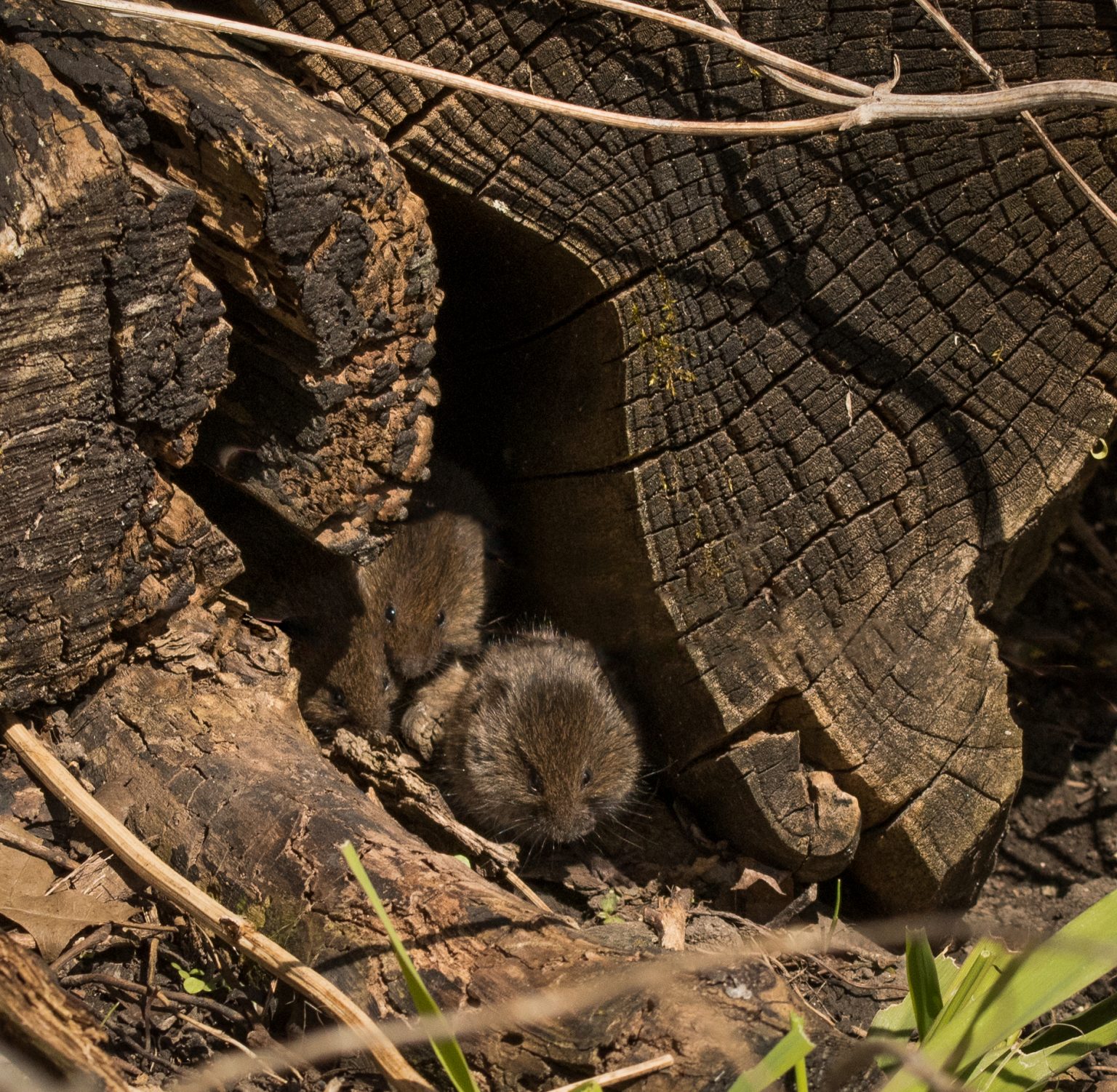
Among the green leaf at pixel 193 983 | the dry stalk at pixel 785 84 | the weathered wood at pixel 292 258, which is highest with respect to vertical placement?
the dry stalk at pixel 785 84

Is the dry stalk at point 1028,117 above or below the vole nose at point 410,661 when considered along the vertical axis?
above

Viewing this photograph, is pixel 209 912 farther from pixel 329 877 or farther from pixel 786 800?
pixel 786 800

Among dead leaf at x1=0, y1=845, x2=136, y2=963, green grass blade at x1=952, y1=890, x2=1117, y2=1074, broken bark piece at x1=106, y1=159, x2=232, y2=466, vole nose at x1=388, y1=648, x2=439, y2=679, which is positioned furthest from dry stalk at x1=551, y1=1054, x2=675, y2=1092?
vole nose at x1=388, y1=648, x2=439, y2=679

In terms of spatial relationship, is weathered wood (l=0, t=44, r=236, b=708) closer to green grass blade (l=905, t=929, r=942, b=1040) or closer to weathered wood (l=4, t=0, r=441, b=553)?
weathered wood (l=4, t=0, r=441, b=553)

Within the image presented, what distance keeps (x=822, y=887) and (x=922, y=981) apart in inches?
68.1

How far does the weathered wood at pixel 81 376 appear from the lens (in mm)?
2176

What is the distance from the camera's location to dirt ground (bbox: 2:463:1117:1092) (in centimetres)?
246

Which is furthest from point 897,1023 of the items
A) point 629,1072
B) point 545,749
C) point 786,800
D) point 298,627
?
point 298,627

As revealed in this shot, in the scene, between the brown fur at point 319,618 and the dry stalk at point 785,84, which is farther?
the brown fur at point 319,618

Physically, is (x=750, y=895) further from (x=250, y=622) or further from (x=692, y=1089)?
(x=250, y=622)

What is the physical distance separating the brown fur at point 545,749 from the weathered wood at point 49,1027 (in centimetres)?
206

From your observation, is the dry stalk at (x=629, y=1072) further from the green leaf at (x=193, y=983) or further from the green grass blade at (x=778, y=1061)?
the green leaf at (x=193, y=983)

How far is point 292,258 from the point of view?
8.08ft

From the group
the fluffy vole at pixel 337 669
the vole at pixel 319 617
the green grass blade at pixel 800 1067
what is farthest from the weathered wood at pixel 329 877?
the fluffy vole at pixel 337 669
